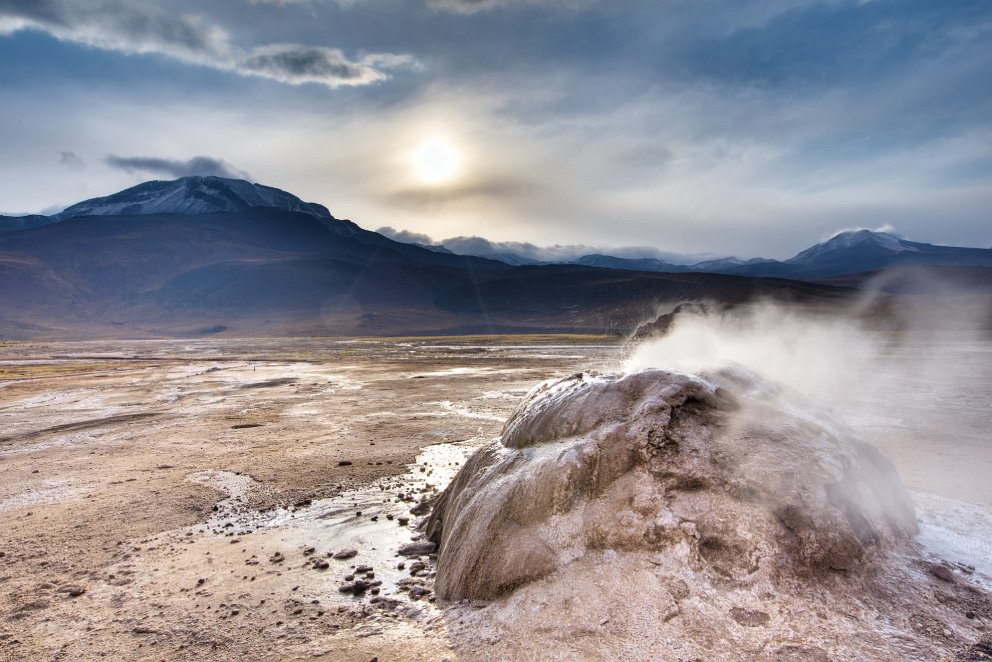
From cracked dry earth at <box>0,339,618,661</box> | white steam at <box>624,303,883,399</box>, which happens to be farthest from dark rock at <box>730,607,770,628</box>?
white steam at <box>624,303,883,399</box>

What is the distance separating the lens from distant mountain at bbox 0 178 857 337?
3932 inches

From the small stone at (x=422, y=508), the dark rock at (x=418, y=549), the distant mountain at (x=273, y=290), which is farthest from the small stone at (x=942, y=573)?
the distant mountain at (x=273, y=290)

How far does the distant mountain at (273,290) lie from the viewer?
99.9 meters

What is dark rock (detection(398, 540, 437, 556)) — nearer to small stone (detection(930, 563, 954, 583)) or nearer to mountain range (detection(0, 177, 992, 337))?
small stone (detection(930, 563, 954, 583))

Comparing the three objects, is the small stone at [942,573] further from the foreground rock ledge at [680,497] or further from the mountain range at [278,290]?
the mountain range at [278,290]

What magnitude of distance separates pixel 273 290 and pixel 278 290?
1.14 m

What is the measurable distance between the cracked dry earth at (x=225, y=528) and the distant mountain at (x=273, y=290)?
73.6 m

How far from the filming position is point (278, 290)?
129 meters

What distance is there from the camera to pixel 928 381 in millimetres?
19016

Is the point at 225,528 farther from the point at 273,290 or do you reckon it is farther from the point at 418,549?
the point at 273,290

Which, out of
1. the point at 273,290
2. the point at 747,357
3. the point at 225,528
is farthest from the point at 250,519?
the point at 273,290

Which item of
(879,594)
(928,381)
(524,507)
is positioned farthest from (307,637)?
(928,381)

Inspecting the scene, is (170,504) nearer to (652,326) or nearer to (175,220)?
(652,326)

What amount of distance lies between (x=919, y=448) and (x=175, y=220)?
204722 millimetres
